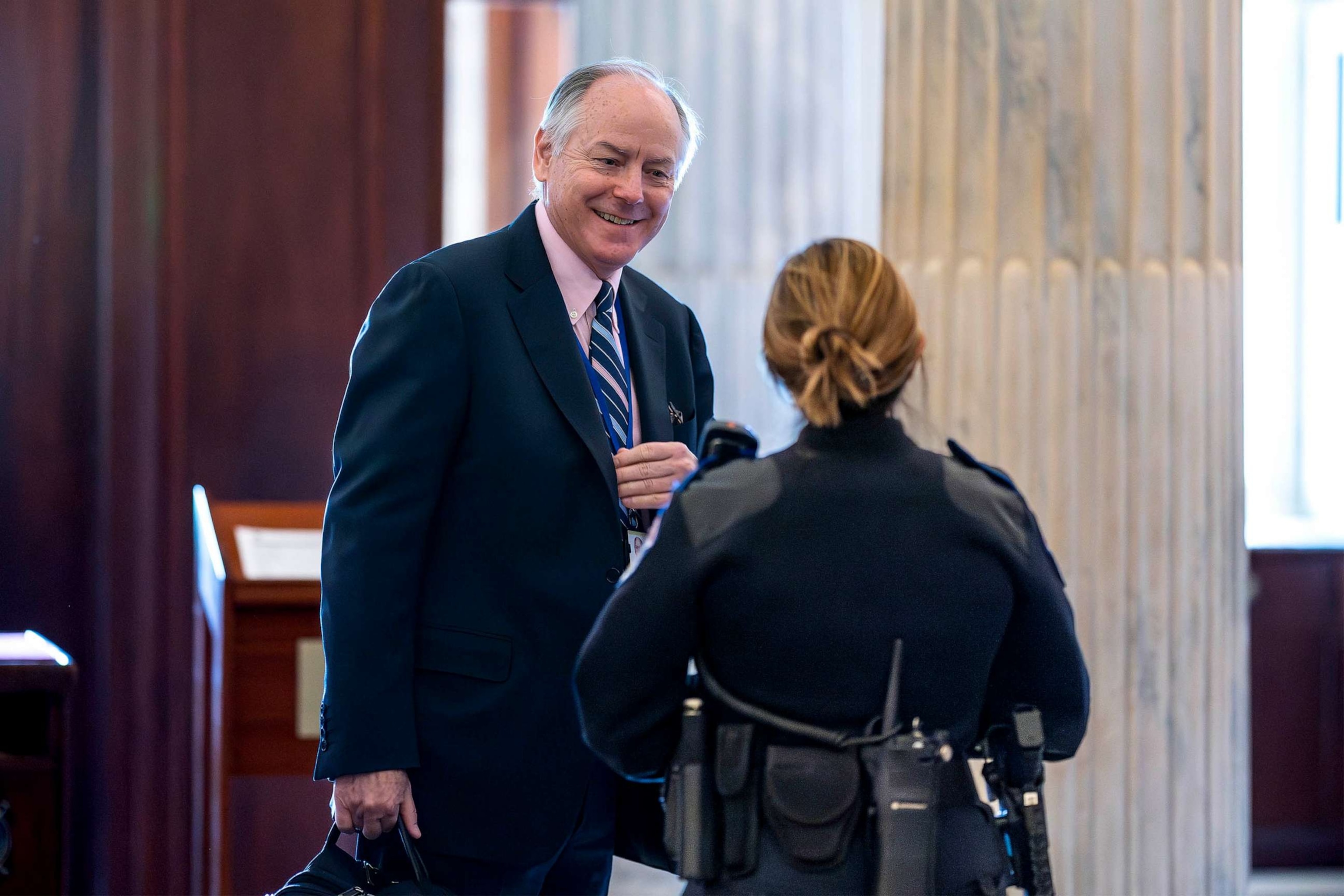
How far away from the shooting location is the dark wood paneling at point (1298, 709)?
15.1 ft

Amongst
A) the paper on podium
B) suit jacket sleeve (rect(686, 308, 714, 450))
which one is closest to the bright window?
suit jacket sleeve (rect(686, 308, 714, 450))

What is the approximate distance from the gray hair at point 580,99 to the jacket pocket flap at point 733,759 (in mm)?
999

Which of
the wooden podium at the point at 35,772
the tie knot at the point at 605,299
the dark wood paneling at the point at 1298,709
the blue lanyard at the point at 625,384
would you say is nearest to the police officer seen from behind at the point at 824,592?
the blue lanyard at the point at 625,384

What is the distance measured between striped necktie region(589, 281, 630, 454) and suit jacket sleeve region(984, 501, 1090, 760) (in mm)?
693

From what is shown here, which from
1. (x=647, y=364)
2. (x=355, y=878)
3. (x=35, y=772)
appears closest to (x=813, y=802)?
(x=355, y=878)

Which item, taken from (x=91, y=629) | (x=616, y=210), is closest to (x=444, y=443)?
(x=616, y=210)

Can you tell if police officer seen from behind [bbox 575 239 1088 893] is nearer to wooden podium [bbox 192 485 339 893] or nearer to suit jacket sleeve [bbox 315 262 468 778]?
suit jacket sleeve [bbox 315 262 468 778]

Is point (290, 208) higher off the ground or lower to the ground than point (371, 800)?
higher

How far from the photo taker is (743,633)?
1530 mm

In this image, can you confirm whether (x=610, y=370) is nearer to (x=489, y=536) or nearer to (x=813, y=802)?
(x=489, y=536)

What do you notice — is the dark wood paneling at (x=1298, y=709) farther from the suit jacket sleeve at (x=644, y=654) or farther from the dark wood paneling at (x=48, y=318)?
the dark wood paneling at (x=48, y=318)

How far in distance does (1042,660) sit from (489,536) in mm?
806

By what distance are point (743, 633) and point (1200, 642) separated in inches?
90.4

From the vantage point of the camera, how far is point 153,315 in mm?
3814
